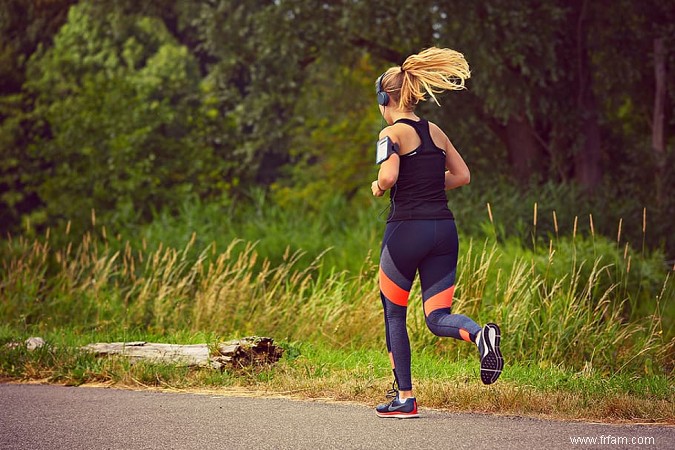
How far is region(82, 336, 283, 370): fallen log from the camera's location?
8.10 m

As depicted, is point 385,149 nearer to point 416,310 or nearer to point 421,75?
point 421,75

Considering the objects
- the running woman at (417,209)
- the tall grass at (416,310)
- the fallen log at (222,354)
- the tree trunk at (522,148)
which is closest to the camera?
the running woman at (417,209)

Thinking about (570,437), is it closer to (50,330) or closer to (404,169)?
(404,169)

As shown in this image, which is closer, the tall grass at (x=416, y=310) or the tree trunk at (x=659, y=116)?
the tall grass at (x=416, y=310)

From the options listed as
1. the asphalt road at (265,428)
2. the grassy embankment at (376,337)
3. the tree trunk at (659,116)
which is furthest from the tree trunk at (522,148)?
the asphalt road at (265,428)

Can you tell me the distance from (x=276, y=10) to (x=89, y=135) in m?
7.21

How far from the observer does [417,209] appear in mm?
6066

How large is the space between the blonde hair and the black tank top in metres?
0.16

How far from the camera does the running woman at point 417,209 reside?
19.8ft

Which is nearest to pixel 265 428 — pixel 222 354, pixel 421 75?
pixel 222 354

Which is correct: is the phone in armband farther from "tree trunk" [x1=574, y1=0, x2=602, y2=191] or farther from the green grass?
"tree trunk" [x1=574, y1=0, x2=602, y2=191]

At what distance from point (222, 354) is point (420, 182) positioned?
2829 mm

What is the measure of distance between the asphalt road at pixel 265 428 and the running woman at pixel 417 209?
50 cm

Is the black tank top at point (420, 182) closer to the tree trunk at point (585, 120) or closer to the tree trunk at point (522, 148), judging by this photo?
the tree trunk at point (585, 120)
